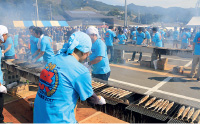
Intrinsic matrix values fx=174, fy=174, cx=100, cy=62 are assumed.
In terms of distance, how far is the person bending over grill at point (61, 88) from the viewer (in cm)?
155

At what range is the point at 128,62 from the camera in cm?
1016

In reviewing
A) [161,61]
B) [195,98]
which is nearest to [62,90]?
[195,98]

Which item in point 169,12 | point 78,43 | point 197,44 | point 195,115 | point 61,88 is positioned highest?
point 169,12

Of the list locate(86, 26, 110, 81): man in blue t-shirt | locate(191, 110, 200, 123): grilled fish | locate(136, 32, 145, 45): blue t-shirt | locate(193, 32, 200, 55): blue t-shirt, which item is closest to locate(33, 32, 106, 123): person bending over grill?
locate(191, 110, 200, 123): grilled fish

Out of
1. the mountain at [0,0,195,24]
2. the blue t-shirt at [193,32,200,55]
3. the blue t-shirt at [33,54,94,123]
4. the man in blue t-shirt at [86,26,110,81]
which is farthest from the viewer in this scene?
the mountain at [0,0,195,24]

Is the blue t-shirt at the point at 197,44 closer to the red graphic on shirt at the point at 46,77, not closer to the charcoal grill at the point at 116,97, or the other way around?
the charcoal grill at the point at 116,97

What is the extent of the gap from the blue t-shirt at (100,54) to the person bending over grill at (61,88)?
2.16 m

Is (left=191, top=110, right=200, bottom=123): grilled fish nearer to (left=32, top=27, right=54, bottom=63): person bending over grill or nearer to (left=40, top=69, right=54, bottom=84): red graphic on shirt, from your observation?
(left=40, top=69, right=54, bottom=84): red graphic on shirt

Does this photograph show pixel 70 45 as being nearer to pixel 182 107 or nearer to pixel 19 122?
pixel 182 107

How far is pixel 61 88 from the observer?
155 cm

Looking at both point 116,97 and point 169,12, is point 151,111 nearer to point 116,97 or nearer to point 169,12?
point 116,97

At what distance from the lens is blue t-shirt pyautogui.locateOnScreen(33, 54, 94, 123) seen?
5.09ft

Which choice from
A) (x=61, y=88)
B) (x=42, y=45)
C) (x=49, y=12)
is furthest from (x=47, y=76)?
(x=49, y=12)

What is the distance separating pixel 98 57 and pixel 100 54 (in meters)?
0.08
